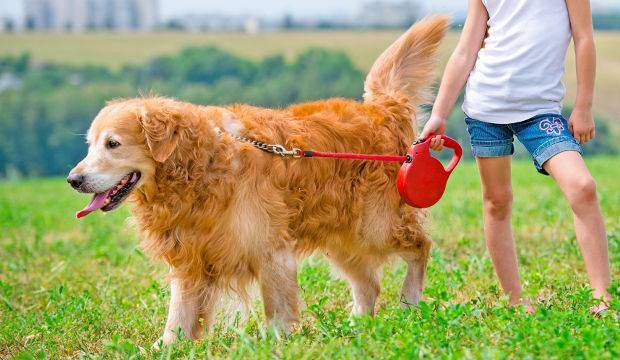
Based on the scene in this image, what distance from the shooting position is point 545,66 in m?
4.54

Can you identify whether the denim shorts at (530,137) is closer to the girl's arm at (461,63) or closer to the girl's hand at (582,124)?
the girl's hand at (582,124)

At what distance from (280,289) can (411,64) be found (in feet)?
6.39

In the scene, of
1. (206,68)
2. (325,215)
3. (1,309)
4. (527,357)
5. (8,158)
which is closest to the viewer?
(527,357)

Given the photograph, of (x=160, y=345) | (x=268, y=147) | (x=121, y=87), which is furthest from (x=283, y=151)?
(x=121, y=87)

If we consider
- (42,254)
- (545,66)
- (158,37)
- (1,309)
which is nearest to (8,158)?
(158,37)

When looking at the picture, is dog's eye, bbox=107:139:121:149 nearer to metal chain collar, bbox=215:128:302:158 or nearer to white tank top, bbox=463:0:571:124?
metal chain collar, bbox=215:128:302:158

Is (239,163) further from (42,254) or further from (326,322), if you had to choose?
(42,254)

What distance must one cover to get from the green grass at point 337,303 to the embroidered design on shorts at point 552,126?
826mm

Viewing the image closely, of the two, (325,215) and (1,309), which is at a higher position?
(325,215)

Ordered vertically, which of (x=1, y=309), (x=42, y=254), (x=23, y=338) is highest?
(x=23, y=338)

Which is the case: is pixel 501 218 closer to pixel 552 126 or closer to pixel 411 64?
pixel 552 126

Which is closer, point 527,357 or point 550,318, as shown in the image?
point 527,357

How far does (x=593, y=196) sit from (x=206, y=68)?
1784 inches

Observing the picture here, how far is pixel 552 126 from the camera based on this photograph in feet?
14.8
